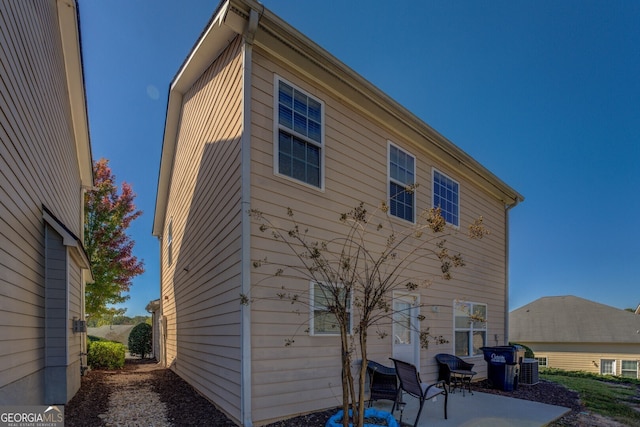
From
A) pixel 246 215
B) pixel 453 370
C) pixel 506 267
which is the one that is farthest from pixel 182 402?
pixel 506 267

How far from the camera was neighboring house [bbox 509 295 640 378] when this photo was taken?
2073 centimetres

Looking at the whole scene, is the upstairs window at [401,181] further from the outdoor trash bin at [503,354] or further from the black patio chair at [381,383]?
the outdoor trash bin at [503,354]

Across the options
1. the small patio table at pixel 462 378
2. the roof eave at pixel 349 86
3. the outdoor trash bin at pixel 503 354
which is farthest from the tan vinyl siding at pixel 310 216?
the outdoor trash bin at pixel 503 354

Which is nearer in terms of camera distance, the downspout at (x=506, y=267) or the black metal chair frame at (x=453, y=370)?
the black metal chair frame at (x=453, y=370)

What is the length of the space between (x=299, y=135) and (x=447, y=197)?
476 centimetres

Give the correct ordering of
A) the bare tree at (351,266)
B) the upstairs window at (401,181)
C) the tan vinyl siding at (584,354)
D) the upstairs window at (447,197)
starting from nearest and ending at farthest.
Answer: the bare tree at (351,266), the upstairs window at (401,181), the upstairs window at (447,197), the tan vinyl siding at (584,354)

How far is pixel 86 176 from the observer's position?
35.7ft

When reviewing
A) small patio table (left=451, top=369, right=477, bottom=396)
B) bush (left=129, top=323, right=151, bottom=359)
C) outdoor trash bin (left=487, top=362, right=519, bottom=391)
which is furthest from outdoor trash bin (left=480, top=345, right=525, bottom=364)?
bush (left=129, top=323, right=151, bottom=359)

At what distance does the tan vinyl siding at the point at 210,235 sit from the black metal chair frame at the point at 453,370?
4500 millimetres

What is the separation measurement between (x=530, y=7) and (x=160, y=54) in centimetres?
1063

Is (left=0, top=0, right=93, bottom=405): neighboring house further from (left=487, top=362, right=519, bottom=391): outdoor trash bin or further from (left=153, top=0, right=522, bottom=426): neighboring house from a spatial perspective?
(left=487, top=362, right=519, bottom=391): outdoor trash bin

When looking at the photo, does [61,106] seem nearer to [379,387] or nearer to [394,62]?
[379,387]

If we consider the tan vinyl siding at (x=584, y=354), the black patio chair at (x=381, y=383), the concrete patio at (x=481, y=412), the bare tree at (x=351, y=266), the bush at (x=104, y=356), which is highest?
the bare tree at (x=351, y=266)

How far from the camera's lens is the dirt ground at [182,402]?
499cm
